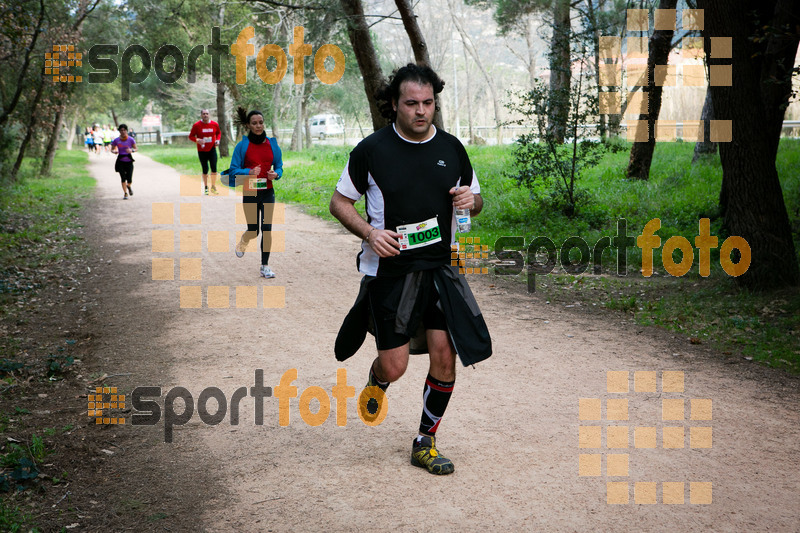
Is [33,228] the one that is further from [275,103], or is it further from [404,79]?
[275,103]

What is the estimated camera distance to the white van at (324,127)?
210 feet

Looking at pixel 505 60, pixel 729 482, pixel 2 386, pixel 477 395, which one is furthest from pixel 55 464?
pixel 505 60

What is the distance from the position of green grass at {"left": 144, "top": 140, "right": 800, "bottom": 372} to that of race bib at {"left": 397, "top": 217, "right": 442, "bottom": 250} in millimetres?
4142

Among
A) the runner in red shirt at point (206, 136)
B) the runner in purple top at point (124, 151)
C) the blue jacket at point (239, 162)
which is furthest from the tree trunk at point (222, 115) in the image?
the blue jacket at point (239, 162)

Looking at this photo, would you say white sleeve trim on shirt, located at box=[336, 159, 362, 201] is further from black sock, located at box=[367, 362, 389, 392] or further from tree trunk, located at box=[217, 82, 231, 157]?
tree trunk, located at box=[217, 82, 231, 157]

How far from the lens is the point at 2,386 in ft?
19.9

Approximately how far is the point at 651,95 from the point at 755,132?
7373mm

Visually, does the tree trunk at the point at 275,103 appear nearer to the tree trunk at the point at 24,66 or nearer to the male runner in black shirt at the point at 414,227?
the tree trunk at the point at 24,66

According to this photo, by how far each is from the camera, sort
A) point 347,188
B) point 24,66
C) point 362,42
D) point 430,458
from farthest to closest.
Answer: point 24,66, point 362,42, point 430,458, point 347,188

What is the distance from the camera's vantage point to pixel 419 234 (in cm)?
412

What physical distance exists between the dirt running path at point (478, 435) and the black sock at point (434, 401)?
28cm

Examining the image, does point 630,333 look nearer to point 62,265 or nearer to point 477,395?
point 477,395

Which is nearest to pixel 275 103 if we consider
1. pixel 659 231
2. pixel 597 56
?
pixel 597 56

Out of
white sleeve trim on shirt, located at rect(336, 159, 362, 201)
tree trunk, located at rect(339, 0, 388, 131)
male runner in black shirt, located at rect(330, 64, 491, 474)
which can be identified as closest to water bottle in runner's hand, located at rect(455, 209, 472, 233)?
male runner in black shirt, located at rect(330, 64, 491, 474)
